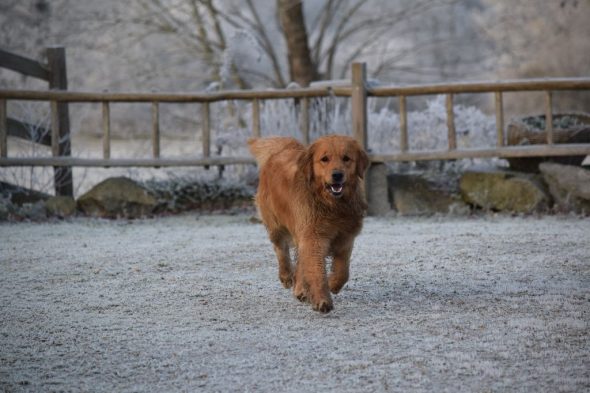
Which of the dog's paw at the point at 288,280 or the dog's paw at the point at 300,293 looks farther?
the dog's paw at the point at 288,280

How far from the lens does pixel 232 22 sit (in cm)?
1827

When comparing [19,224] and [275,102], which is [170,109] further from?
[19,224]

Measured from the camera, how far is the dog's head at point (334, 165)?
5.61m

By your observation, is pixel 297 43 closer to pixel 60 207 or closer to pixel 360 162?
pixel 60 207

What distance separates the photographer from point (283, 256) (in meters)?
6.50

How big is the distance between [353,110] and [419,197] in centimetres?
133

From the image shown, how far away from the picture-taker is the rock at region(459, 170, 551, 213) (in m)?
10.6

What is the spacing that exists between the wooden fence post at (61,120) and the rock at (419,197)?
13.8 ft

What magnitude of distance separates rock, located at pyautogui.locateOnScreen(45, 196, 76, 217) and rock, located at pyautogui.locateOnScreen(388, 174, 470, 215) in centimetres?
393

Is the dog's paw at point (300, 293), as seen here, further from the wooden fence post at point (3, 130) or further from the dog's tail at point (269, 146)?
the wooden fence post at point (3, 130)

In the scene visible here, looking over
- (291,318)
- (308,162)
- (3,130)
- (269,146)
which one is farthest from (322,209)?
(3,130)

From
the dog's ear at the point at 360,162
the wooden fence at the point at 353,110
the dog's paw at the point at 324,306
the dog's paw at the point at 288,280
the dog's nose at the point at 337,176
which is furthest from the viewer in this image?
the wooden fence at the point at 353,110

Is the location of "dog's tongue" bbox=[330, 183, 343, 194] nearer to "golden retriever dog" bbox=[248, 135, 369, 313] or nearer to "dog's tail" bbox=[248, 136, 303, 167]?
"golden retriever dog" bbox=[248, 135, 369, 313]

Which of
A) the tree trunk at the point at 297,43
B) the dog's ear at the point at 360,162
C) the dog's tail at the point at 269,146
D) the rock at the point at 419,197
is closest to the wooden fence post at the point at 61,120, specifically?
the rock at the point at 419,197
